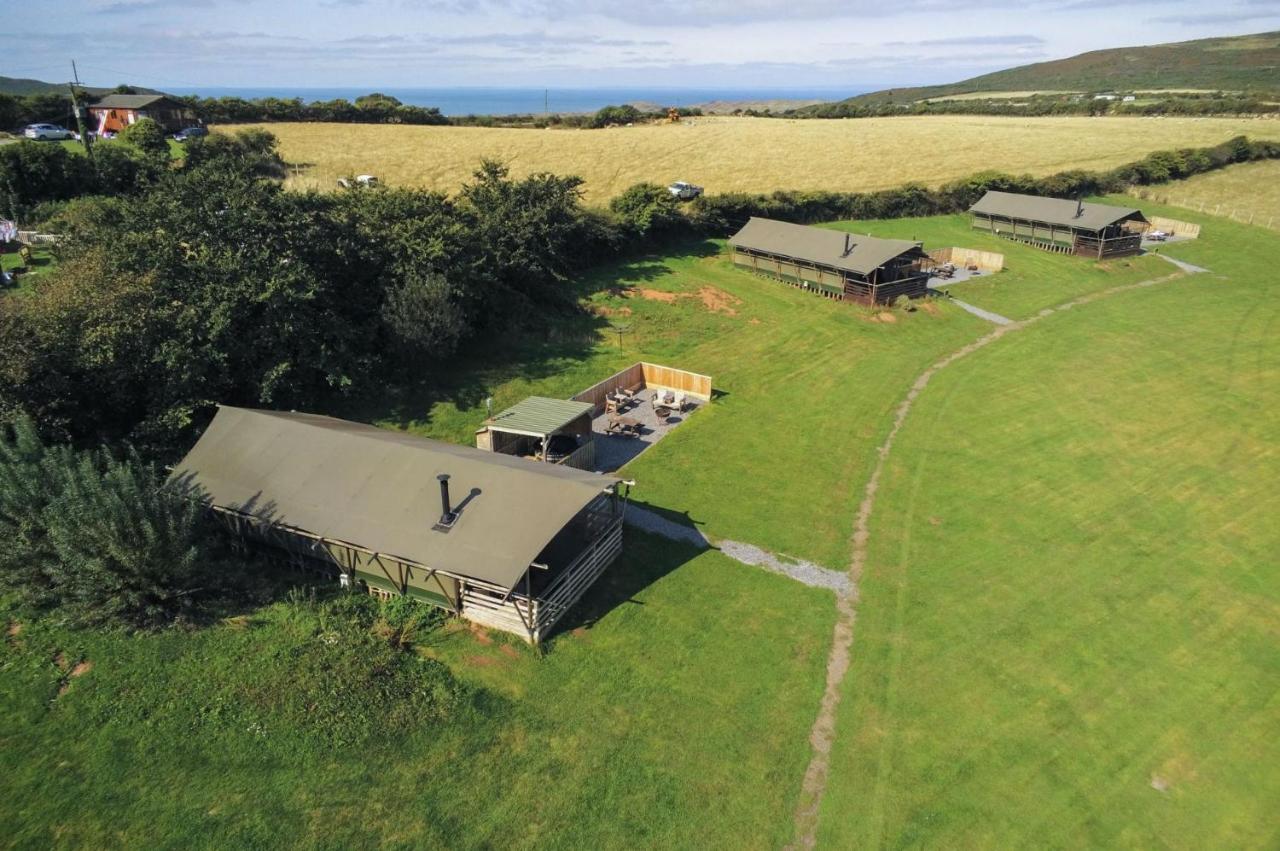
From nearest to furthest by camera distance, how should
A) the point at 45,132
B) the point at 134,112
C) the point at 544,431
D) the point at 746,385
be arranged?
the point at 544,431 < the point at 746,385 < the point at 45,132 < the point at 134,112

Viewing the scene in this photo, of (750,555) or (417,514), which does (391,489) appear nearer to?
(417,514)

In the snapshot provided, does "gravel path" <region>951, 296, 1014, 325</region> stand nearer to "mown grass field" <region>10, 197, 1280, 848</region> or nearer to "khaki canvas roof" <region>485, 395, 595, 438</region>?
"mown grass field" <region>10, 197, 1280, 848</region>

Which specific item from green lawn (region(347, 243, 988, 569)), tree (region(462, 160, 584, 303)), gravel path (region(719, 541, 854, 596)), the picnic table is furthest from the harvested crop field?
gravel path (region(719, 541, 854, 596))

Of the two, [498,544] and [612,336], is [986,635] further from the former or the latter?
[612,336]

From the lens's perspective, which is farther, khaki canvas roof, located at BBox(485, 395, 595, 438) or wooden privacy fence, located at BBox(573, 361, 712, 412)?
wooden privacy fence, located at BBox(573, 361, 712, 412)

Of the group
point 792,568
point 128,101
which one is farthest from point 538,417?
point 128,101

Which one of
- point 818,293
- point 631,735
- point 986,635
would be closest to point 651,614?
point 631,735

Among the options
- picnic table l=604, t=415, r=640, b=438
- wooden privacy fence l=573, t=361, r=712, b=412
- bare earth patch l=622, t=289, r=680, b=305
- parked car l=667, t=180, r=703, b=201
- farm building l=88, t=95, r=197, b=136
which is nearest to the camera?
picnic table l=604, t=415, r=640, b=438
